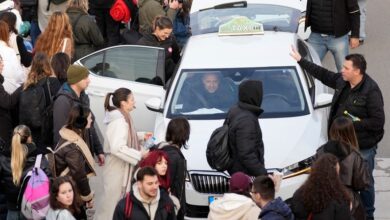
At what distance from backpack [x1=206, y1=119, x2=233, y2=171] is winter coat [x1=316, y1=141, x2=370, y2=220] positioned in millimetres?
975

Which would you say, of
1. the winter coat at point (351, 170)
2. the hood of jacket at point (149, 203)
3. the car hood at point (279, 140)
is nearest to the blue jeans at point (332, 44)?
the car hood at point (279, 140)

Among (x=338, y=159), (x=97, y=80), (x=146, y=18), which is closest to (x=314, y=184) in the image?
(x=338, y=159)

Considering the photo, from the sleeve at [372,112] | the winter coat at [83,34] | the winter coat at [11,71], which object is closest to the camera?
the sleeve at [372,112]

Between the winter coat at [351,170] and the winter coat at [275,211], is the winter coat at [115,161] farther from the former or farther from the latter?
the winter coat at [275,211]

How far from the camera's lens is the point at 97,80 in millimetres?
12695

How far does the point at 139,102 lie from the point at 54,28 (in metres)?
1.44

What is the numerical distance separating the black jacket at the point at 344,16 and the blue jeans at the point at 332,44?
163mm

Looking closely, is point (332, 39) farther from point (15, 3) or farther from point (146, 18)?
point (15, 3)

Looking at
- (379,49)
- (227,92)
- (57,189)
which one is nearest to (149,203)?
(57,189)

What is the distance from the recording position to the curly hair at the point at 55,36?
41.1ft

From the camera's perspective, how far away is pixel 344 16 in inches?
524

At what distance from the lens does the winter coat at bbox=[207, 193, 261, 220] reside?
7.81 meters

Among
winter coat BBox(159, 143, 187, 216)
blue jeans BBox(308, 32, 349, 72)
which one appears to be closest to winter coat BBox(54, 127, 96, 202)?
winter coat BBox(159, 143, 187, 216)

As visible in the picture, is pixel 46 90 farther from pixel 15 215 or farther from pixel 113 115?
pixel 15 215
